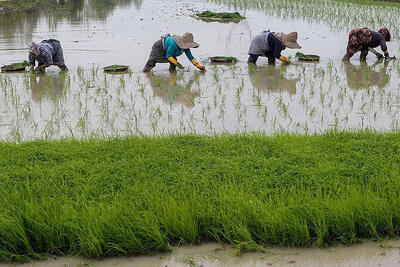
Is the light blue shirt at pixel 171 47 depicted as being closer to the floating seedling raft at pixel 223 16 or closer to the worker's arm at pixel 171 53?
the worker's arm at pixel 171 53

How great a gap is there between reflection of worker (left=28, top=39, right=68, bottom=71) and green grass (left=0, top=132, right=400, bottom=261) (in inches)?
122

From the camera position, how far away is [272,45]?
24.9ft

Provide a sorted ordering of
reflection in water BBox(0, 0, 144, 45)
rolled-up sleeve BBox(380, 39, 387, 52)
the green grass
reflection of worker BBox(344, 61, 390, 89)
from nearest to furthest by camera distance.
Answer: the green grass < reflection of worker BBox(344, 61, 390, 89) < rolled-up sleeve BBox(380, 39, 387, 52) < reflection in water BBox(0, 0, 144, 45)

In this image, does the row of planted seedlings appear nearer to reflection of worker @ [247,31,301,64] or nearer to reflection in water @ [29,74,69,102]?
reflection in water @ [29,74,69,102]

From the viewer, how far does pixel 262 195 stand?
322 cm

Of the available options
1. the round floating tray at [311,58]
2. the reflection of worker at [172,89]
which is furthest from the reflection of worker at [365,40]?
the reflection of worker at [172,89]

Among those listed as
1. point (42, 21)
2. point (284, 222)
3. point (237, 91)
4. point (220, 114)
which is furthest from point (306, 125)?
point (42, 21)

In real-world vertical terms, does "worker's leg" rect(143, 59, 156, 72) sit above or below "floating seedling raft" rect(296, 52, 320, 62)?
below

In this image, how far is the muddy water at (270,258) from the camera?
2689 millimetres

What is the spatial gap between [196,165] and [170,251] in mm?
1002

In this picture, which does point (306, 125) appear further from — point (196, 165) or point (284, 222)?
point (284, 222)

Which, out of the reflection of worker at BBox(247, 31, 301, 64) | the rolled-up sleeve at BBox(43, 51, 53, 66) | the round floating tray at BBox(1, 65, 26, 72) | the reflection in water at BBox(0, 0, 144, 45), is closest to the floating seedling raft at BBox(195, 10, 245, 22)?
the reflection in water at BBox(0, 0, 144, 45)

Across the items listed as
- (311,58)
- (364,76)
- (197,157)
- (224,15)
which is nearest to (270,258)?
(197,157)

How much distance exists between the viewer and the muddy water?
269cm
